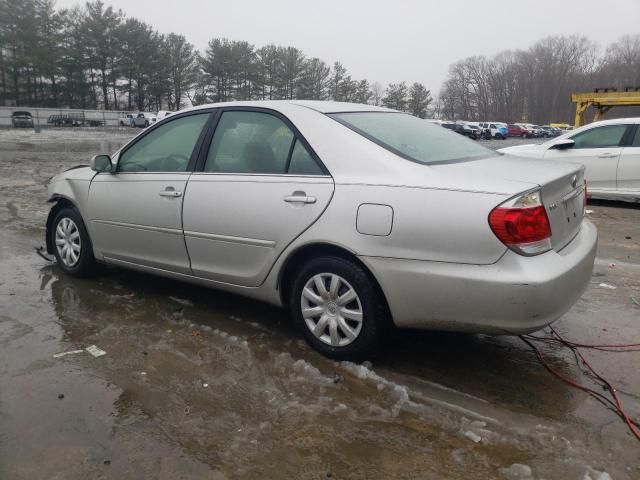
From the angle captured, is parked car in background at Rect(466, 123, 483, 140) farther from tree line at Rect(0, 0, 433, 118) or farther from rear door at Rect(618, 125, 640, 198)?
rear door at Rect(618, 125, 640, 198)

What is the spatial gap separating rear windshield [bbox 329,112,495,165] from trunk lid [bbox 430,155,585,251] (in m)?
0.17

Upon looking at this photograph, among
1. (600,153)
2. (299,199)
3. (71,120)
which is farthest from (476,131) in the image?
(299,199)

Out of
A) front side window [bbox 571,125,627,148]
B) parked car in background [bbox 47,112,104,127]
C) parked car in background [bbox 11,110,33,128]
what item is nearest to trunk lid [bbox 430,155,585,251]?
front side window [bbox 571,125,627,148]

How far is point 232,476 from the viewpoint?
7.84 ft

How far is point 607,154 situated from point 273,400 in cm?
818

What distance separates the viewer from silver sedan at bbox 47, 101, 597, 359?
9.27 ft

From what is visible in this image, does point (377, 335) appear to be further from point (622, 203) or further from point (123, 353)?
point (622, 203)

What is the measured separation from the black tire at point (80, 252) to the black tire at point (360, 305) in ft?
7.64

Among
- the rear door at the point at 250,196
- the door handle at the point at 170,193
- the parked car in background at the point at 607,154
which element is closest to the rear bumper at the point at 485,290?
the rear door at the point at 250,196

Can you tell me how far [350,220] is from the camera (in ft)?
10.3

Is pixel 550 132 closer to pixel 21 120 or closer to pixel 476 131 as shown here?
pixel 476 131

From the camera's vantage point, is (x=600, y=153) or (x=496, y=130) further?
(x=496, y=130)

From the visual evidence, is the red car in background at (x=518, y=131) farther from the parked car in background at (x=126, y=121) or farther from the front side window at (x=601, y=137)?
the front side window at (x=601, y=137)

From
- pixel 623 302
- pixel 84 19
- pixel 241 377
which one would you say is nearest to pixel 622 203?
pixel 623 302
